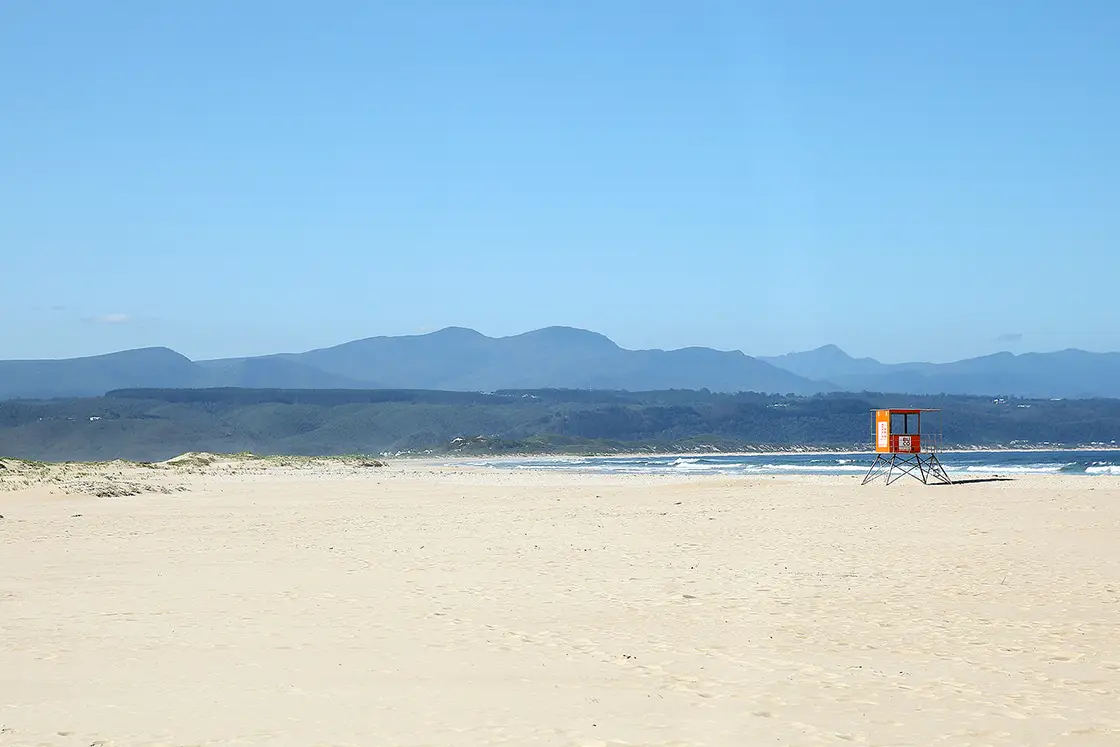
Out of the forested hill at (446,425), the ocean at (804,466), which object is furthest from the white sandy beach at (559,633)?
the forested hill at (446,425)

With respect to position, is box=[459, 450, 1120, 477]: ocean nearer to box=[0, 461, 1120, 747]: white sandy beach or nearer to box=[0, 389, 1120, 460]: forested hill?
box=[0, 389, 1120, 460]: forested hill

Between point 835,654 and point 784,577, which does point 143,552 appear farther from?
point 835,654

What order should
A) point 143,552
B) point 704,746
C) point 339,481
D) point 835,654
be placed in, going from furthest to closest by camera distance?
point 339,481, point 143,552, point 835,654, point 704,746

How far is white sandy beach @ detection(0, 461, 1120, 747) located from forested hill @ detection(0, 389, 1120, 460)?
3054 inches

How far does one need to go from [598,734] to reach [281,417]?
5122 inches

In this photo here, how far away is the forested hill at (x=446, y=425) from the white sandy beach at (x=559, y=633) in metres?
77.6

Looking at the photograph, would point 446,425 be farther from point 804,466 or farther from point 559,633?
point 559,633

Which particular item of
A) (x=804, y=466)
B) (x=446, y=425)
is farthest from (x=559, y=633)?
(x=446, y=425)

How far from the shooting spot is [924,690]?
8.96m

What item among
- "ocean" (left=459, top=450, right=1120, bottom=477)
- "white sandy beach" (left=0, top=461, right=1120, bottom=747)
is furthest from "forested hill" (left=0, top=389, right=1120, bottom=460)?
"white sandy beach" (left=0, top=461, right=1120, bottom=747)

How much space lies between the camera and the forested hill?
100 metres

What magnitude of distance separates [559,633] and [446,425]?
12461 centimetres

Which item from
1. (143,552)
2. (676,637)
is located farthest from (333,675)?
(143,552)

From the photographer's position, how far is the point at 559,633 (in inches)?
445
